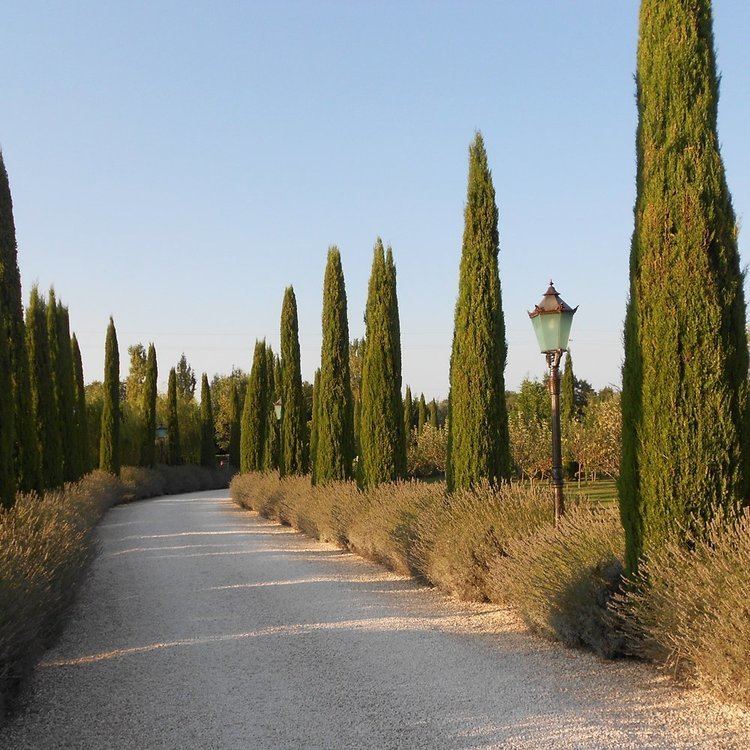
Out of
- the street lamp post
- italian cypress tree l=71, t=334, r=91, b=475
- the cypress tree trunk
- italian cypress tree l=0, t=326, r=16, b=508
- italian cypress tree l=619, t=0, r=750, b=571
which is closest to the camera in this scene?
italian cypress tree l=619, t=0, r=750, b=571

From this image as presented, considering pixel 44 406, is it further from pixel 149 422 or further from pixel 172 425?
pixel 172 425

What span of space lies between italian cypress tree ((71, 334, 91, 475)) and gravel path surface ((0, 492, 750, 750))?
54.0 ft

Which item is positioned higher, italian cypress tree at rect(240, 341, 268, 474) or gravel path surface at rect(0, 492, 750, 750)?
italian cypress tree at rect(240, 341, 268, 474)

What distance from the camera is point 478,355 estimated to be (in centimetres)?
1066

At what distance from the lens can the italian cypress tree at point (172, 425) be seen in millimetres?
38938

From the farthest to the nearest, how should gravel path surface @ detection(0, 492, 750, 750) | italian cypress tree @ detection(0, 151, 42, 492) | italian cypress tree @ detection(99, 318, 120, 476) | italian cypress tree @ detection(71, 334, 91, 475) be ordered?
italian cypress tree @ detection(99, 318, 120, 476), italian cypress tree @ detection(71, 334, 91, 475), italian cypress tree @ detection(0, 151, 42, 492), gravel path surface @ detection(0, 492, 750, 750)

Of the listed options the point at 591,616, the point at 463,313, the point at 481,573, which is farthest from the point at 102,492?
the point at 591,616

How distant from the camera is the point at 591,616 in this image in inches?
234

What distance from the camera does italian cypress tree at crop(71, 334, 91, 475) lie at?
24.8 metres

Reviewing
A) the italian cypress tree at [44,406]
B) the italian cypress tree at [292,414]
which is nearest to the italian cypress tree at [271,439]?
the italian cypress tree at [292,414]

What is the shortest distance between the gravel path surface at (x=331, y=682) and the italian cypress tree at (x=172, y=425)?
3022 centimetres

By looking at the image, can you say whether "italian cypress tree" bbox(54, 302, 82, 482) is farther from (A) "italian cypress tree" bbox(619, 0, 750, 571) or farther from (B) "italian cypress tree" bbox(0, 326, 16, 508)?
(A) "italian cypress tree" bbox(619, 0, 750, 571)

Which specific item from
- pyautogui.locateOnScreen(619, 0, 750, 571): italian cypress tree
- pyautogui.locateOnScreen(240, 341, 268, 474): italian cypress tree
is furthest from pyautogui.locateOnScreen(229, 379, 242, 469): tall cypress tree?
pyautogui.locateOnScreen(619, 0, 750, 571): italian cypress tree

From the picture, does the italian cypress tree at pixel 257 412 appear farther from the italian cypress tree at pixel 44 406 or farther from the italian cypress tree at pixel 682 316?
the italian cypress tree at pixel 682 316
